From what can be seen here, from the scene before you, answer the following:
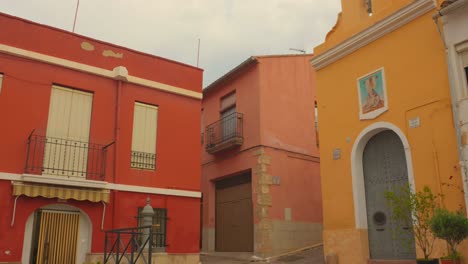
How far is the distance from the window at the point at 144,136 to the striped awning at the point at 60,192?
4.48 feet

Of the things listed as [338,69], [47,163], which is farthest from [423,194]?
[47,163]

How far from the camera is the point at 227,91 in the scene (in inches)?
707

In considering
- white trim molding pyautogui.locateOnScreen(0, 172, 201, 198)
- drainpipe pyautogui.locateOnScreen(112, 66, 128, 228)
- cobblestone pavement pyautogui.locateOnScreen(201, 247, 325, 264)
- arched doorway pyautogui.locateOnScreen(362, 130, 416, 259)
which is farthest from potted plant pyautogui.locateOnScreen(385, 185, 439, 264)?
drainpipe pyautogui.locateOnScreen(112, 66, 128, 228)

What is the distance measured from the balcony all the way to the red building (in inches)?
125

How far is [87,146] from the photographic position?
11.7 m

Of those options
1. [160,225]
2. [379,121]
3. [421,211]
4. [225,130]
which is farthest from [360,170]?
[225,130]

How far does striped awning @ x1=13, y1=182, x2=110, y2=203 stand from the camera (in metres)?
10.3

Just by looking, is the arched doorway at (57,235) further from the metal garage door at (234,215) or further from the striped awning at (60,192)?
the metal garage door at (234,215)

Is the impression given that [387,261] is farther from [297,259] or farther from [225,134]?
[225,134]

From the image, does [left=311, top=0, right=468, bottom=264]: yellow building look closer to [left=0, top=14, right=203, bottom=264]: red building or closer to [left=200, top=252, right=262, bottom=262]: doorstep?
[left=200, top=252, right=262, bottom=262]: doorstep

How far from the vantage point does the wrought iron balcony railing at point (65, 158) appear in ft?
35.6

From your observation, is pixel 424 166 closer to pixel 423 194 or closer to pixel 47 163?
pixel 423 194

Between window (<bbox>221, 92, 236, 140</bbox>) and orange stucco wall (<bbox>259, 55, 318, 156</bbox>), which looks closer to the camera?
orange stucco wall (<bbox>259, 55, 318, 156</bbox>)

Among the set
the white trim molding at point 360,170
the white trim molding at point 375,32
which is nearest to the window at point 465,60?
the white trim molding at point 375,32
